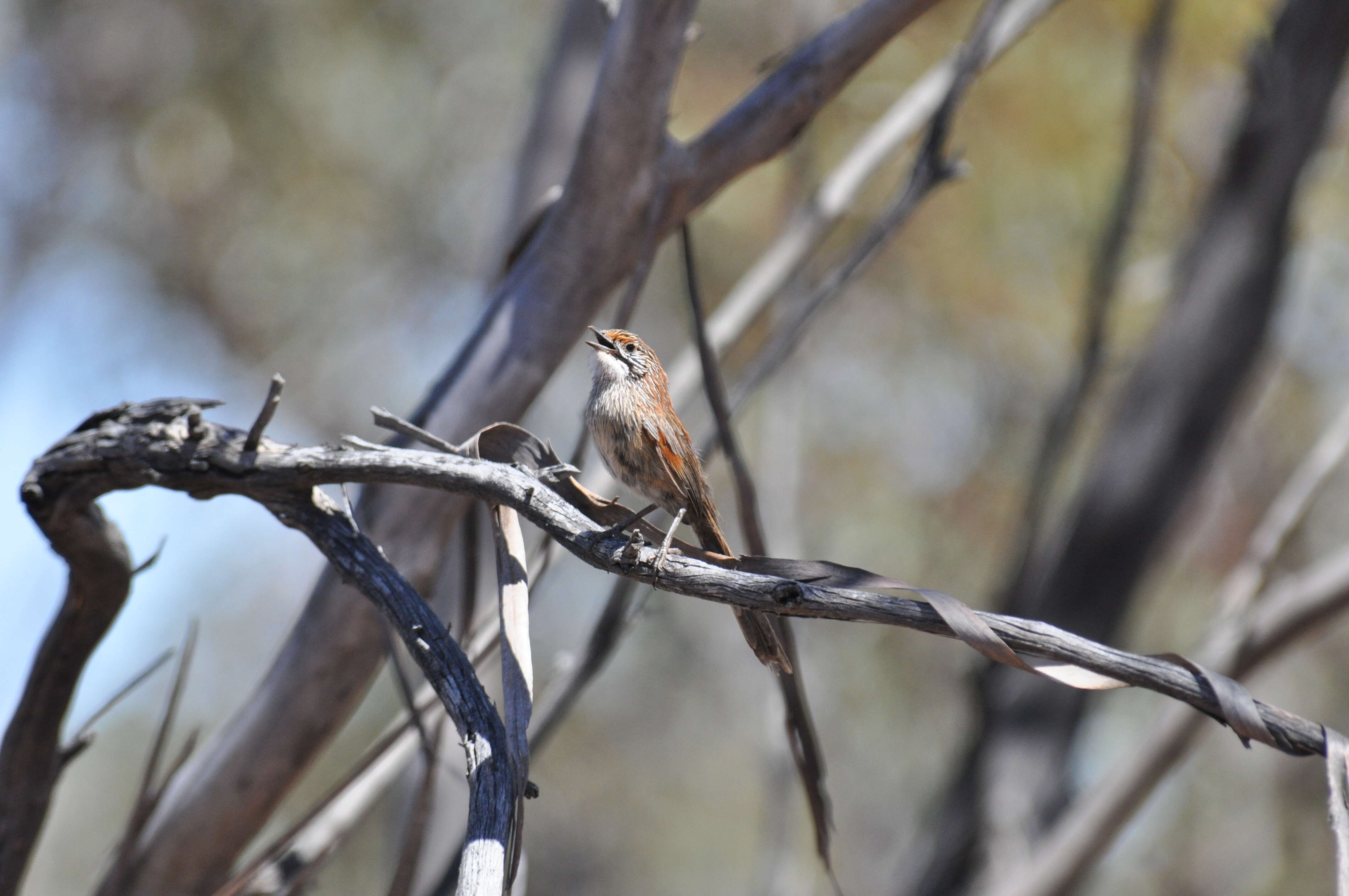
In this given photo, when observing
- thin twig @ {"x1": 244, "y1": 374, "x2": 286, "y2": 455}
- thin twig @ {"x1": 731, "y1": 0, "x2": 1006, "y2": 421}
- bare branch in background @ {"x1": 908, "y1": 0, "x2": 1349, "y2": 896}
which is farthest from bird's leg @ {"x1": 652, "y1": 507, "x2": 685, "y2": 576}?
bare branch in background @ {"x1": 908, "y1": 0, "x2": 1349, "y2": 896}

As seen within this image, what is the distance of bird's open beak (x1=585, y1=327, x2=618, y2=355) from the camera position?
3.11 m

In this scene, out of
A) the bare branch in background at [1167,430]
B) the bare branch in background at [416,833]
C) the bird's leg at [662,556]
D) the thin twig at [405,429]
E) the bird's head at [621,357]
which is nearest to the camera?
the bird's leg at [662,556]

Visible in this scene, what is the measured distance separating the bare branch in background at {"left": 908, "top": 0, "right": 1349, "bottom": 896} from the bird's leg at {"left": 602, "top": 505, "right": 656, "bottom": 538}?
125 inches

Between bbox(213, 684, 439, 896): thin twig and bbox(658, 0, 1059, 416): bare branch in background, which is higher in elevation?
bbox(658, 0, 1059, 416): bare branch in background

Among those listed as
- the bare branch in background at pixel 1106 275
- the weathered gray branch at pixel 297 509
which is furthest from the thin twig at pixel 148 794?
the bare branch in background at pixel 1106 275

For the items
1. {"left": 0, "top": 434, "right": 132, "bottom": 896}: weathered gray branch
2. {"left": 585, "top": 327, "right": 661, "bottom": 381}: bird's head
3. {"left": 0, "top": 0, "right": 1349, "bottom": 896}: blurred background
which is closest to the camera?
{"left": 0, "top": 434, "right": 132, "bottom": 896}: weathered gray branch

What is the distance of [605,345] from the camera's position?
10.4 ft

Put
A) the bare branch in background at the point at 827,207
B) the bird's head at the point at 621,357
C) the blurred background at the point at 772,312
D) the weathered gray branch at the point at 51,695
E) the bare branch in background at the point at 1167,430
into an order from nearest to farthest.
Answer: the weathered gray branch at the point at 51,695 < the bird's head at the point at 621,357 < the bare branch in background at the point at 827,207 < the bare branch in background at the point at 1167,430 < the blurred background at the point at 772,312

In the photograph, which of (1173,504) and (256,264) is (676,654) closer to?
(256,264)

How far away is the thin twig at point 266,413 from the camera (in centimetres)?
175

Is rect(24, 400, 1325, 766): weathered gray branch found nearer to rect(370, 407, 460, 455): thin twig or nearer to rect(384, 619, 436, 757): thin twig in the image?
rect(370, 407, 460, 455): thin twig

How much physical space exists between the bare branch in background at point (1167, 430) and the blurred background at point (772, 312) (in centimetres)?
90

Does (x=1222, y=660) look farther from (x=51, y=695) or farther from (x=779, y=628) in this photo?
(x=51, y=695)

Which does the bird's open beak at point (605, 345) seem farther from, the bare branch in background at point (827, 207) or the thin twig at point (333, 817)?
the thin twig at point (333, 817)
